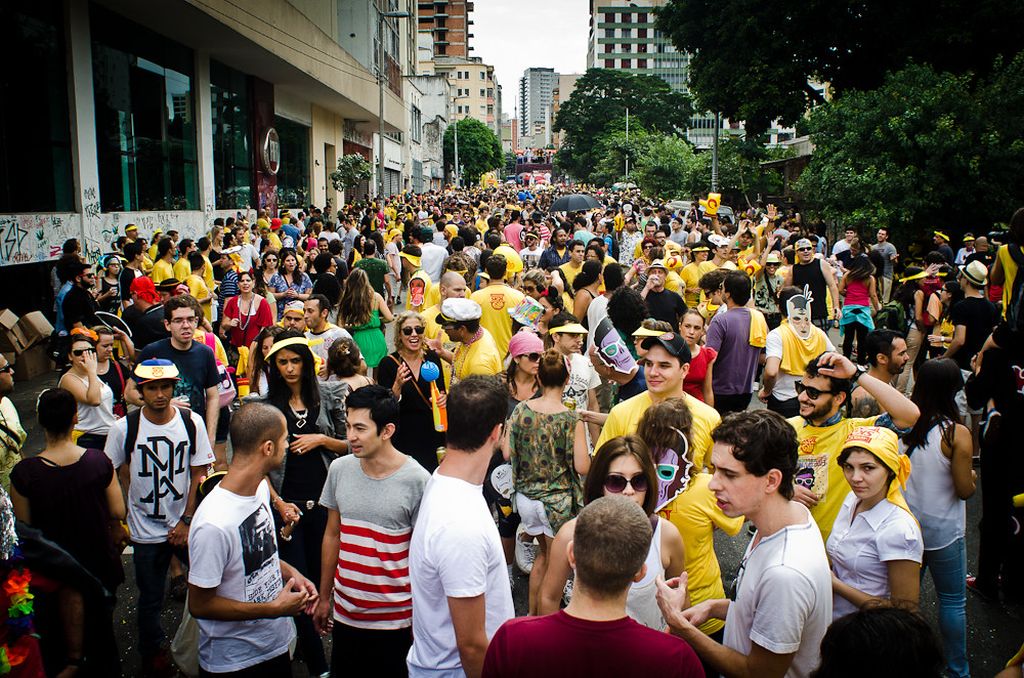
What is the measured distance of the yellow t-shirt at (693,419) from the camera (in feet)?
14.7

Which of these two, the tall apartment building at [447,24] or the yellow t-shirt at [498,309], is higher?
the tall apartment building at [447,24]

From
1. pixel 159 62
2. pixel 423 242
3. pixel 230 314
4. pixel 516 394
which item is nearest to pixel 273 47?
pixel 159 62

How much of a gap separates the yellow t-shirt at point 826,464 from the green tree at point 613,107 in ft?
274

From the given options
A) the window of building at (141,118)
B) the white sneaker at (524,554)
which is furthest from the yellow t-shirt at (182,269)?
the white sneaker at (524,554)

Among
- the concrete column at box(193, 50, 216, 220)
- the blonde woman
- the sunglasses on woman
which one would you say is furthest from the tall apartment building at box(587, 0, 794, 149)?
the sunglasses on woman

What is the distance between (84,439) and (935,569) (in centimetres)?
569

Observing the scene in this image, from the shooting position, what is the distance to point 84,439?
19.2 feet

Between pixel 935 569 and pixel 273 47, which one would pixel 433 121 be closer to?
pixel 273 47

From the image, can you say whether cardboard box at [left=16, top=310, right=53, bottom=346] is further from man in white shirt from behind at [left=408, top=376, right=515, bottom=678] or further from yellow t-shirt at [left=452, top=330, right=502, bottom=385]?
man in white shirt from behind at [left=408, top=376, right=515, bottom=678]

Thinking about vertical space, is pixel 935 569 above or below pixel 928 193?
below

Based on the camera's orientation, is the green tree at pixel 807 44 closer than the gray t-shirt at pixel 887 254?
No

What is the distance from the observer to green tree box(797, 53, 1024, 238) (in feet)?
58.5

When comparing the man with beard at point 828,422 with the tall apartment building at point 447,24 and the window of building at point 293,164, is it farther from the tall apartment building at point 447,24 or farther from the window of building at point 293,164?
the tall apartment building at point 447,24

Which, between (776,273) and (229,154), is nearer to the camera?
(776,273)
